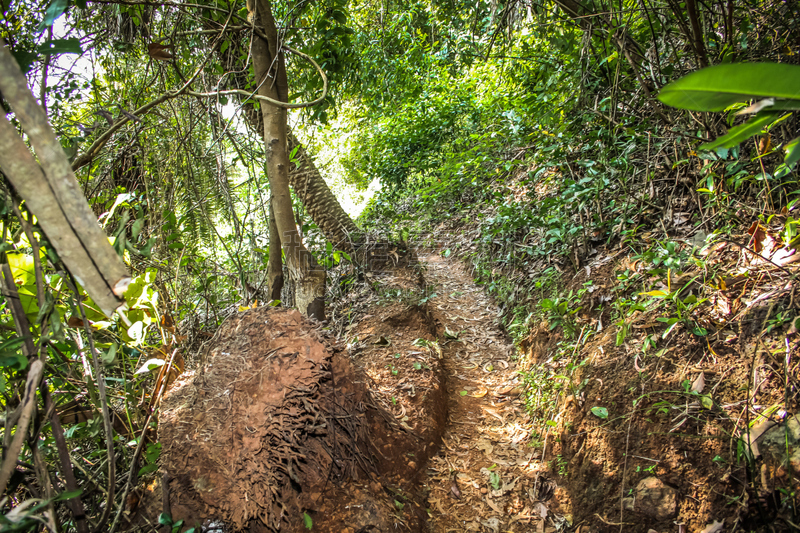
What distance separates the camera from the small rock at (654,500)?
188 centimetres

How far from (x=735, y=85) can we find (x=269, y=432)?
2154 mm

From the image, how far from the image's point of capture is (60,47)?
917mm

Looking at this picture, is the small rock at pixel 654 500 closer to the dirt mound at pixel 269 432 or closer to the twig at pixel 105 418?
the dirt mound at pixel 269 432

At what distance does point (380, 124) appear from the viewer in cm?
898

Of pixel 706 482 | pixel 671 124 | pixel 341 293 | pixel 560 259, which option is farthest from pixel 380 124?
pixel 706 482

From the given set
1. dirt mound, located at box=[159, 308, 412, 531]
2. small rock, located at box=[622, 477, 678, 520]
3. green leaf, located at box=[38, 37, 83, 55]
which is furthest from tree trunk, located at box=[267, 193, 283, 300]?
→ small rock, located at box=[622, 477, 678, 520]

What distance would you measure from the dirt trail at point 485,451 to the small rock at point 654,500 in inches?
18.4

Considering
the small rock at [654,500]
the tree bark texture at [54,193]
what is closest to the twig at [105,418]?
the tree bark texture at [54,193]

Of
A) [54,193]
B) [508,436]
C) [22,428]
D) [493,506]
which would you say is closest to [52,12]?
[54,193]

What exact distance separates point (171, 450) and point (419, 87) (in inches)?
317

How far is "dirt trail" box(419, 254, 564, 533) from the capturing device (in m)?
2.43

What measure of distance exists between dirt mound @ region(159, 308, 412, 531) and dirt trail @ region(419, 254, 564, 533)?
0.62 metres

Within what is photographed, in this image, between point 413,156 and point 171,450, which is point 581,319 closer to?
point 171,450

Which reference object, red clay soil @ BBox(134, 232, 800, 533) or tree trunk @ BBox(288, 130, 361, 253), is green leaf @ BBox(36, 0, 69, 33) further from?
tree trunk @ BBox(288, 130, 361, 253)
